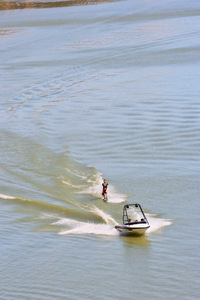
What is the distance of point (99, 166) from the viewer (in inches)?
866

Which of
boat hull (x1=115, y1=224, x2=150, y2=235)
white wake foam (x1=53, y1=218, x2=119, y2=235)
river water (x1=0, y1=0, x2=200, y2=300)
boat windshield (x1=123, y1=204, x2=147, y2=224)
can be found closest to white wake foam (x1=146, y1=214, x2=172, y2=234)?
river water (x1=0, y1=0, x2=200, y2=300)

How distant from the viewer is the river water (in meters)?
14.1

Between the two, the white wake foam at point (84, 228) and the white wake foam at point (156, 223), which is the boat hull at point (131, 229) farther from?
the white wake foam at point (156, 223)

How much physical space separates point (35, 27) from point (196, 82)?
33697 mm

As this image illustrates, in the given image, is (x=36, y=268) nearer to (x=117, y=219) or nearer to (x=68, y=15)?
(x=117, y=219)

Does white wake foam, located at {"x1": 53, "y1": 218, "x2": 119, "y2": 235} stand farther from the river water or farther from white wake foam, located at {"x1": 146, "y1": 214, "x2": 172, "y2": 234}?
white wake foam, located at {"x1": 146, "y1": 214, "x2": 172, "y2": 234}

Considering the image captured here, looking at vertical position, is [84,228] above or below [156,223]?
below

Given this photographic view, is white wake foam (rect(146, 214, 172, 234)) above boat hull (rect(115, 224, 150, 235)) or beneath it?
above

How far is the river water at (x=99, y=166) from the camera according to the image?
14086 millimetres

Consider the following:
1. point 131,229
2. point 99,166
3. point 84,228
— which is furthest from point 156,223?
point 99,166

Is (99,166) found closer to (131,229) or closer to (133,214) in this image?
(133,214)

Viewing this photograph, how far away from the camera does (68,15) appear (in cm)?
6688

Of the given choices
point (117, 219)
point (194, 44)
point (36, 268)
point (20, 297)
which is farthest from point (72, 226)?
point (194, 44)

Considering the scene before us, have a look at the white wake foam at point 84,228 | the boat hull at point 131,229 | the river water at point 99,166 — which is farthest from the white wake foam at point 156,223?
the white wake foam at point 84,228
